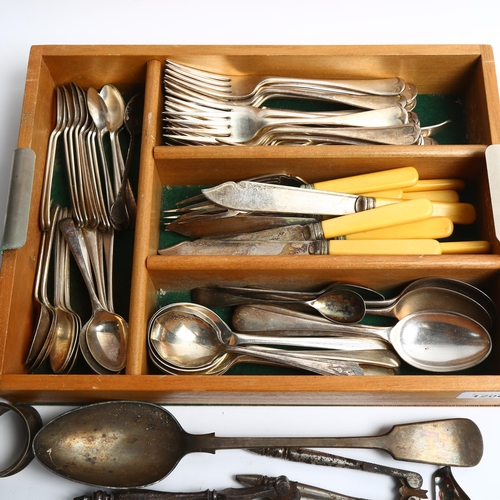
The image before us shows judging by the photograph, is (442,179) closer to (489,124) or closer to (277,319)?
(489,124)

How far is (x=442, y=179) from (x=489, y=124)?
0.12 metres

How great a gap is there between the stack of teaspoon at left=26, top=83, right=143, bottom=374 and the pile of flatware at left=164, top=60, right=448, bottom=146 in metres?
0.11

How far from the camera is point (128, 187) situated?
3.53 feet

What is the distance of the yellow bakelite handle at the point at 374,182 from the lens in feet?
3.39

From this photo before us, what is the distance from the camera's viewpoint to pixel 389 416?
3.25 feet

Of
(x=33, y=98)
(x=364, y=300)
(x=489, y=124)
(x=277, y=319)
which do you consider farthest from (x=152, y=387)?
(x=489, y=124)

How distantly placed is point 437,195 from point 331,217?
0.19m

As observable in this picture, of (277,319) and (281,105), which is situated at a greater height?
(281,105)

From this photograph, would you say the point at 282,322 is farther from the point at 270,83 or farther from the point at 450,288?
the point at 270,83

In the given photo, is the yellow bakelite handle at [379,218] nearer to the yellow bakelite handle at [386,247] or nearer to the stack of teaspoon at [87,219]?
the yellow bakelite handle at [386,247]

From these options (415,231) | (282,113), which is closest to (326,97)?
(282,113)

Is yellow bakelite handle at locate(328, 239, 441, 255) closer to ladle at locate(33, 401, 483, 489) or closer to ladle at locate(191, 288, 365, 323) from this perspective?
ladle at locate(191, 288, 365, 323)

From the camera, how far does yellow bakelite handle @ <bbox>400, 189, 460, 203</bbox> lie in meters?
1.05
